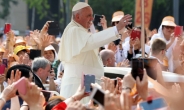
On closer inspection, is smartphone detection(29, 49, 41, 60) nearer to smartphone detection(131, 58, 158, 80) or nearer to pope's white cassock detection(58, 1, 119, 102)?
pope's white cassock detection(58, 1, 119, 102)

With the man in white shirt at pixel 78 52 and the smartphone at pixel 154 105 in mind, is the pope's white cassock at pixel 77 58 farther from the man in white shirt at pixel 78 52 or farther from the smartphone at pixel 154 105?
the smartphone at pixel 154 105

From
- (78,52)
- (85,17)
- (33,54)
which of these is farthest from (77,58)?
(33,54)

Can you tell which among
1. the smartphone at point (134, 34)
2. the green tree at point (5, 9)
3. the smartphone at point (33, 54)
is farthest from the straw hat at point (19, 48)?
the green tree at point (5, 9)

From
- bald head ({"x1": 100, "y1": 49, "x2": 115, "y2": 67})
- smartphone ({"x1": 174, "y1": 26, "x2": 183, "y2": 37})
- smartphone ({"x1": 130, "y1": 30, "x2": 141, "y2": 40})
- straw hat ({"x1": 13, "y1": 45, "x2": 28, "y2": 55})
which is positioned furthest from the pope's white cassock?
straw hat ({"x1": 13, "y1": 45, "x2": 28, "y2": 55})

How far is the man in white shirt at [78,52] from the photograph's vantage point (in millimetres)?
7457

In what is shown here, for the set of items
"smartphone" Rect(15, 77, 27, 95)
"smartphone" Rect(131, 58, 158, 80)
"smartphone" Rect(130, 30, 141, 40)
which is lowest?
"smartphone" Rect(15, 77, 27, 95)

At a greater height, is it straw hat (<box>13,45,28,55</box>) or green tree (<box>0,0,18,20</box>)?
green tree (<box>0,0,18,20</box>)

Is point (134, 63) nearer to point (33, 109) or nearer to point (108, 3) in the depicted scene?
point (33, 109)

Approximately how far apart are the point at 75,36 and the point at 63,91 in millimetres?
657

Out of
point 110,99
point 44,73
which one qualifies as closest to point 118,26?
point 44,73

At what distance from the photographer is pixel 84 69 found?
297 inches

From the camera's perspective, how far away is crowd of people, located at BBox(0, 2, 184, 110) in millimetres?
4305

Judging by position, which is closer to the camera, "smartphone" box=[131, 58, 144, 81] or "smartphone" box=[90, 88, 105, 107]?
"smartphone" box=[90, 88, 105, 107]

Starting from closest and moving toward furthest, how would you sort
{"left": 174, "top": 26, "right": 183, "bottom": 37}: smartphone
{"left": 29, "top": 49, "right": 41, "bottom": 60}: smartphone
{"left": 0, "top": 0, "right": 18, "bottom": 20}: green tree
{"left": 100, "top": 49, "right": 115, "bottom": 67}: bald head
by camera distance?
{"left": 100, "top": 49, "right": 115, "bottom": 67}: bald head → {"left": 174, "top": 26, "right": 183, "bottom": 37}: smartphone → {"left": 29, "top": 49, "right": 41, "bottom": 60}: smartphone → {"left": 0, "top": 0, "right": 18, "bottom": 20}: green tree
